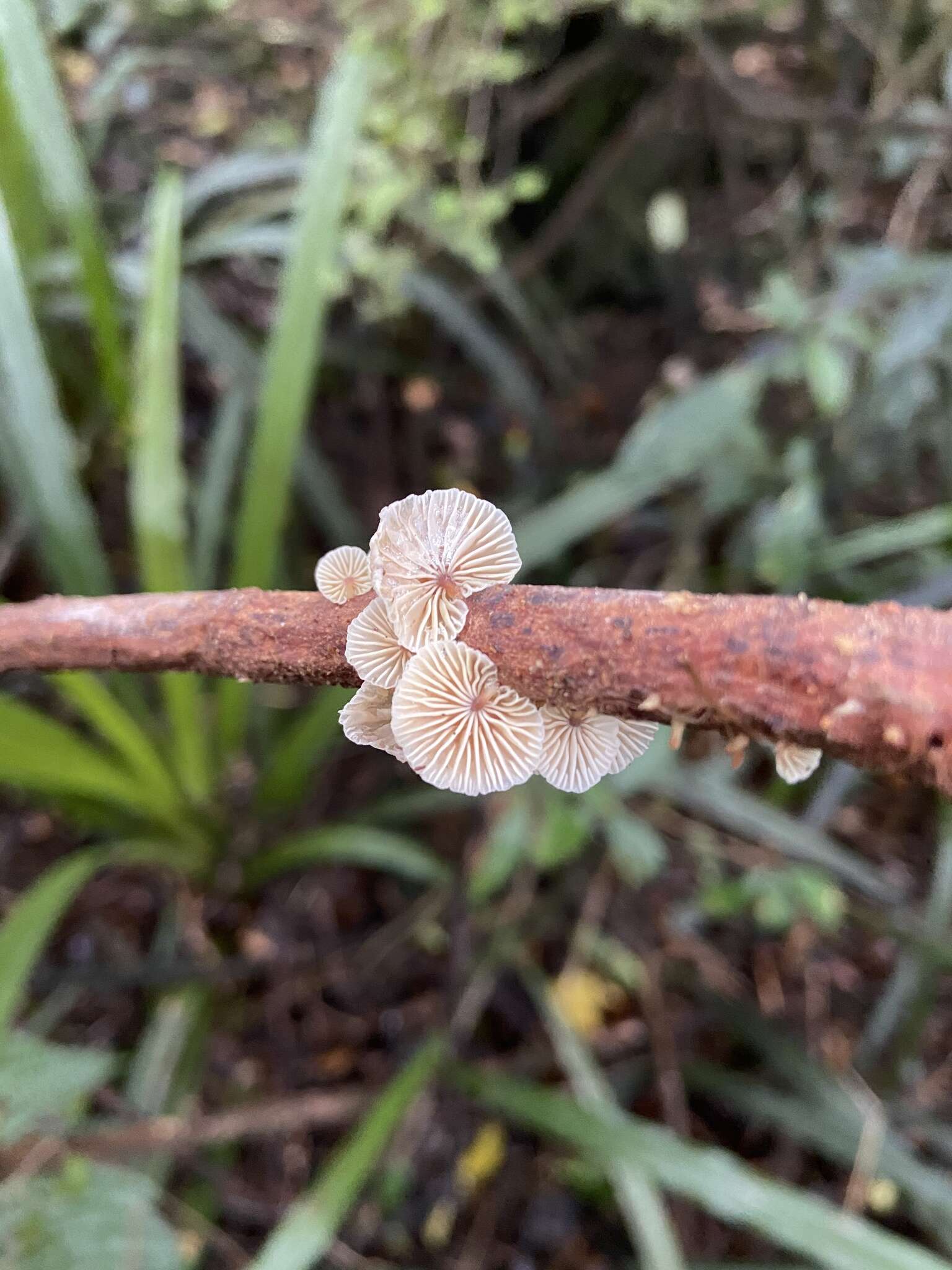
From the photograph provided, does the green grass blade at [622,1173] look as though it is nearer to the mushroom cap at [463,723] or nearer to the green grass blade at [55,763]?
the green grass blade at [55,763]

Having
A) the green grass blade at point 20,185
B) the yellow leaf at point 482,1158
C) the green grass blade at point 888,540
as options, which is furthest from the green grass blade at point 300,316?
the yellow leaf at point 482,1158

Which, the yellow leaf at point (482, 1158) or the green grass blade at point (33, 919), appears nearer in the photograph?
the green grass blade at point (33, 919)

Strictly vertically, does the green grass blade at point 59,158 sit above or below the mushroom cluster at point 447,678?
above

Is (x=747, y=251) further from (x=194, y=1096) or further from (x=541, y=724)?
(x=194, y=1096)

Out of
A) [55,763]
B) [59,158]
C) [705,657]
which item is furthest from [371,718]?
[59,158]

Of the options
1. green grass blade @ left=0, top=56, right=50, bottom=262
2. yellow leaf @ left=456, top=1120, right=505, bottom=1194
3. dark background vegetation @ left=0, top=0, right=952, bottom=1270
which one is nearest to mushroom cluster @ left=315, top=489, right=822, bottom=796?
dark background vegetation @ left=0, top=0, right=952, bottom=1270

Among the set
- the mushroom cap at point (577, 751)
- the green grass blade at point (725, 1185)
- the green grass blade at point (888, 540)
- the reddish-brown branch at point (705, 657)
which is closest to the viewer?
the reddish-brown branch at point (705, 657)
